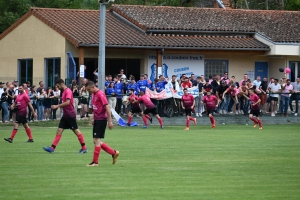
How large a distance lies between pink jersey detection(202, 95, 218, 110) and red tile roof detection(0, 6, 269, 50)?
8.12 m

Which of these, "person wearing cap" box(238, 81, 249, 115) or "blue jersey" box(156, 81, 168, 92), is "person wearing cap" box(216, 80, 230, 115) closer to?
"person wearing cap" box(238, 81, 249, 115)

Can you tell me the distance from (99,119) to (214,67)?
2855cm

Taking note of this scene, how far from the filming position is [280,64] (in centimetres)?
4488

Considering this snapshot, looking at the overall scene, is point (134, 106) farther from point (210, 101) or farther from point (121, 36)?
point (121, 36)

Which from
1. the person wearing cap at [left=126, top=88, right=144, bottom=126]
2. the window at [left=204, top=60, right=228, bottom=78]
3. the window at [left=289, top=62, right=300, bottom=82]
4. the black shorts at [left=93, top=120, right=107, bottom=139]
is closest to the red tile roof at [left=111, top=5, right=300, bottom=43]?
the window at [left=289, top=62, right=300, bottom=82]

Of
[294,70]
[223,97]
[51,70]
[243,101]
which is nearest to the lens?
[223,97]

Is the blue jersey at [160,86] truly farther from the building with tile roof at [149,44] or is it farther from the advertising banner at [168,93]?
the building with tile roof at [149,44]

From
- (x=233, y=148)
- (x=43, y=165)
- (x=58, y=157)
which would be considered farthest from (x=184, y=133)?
(x=43, y=165)

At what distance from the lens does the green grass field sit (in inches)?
486

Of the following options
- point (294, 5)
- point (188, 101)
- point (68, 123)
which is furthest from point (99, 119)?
point (294, 5)

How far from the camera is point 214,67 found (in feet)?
145

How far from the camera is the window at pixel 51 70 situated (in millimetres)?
41812

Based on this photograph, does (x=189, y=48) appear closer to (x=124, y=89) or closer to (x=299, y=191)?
(x=124, y=89)

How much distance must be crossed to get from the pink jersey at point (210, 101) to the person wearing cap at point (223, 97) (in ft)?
8.21
